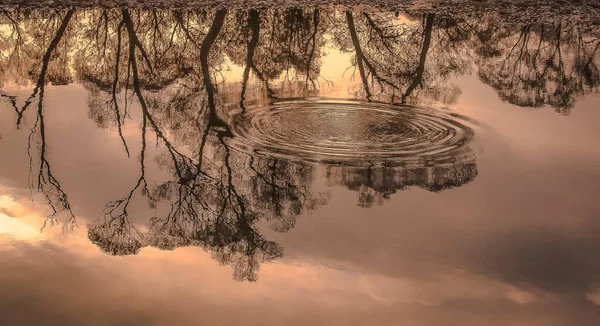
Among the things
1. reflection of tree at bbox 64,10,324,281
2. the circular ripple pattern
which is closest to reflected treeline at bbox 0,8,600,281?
reflection of tree at bbox 64,10,324,281

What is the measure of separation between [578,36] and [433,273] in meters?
11.8

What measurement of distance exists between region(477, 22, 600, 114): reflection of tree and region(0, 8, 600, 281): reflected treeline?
1.8 inches

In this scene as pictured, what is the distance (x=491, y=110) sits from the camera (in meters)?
11.8

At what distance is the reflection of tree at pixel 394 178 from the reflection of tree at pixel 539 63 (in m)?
3.79

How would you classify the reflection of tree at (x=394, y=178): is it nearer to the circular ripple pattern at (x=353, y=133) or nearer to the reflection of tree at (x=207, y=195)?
the circular ripple pattern at (x=353, y=133)

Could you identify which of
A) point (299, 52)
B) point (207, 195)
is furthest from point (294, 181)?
point (299, 52)

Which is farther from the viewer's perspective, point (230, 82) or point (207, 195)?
point (230, 82)

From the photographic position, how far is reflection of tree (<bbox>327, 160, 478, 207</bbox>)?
8.62 m

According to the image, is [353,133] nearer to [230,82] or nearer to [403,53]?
[230,82]

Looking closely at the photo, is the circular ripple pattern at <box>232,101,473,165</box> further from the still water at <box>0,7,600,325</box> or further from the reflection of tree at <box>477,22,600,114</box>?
the reflection of tree at <box>477,22,600,114</box>

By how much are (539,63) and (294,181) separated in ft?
26.0

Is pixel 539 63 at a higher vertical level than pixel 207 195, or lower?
higher

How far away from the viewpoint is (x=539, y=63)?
14672mm

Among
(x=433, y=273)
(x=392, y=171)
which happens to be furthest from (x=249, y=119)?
(x=433, y=273)
